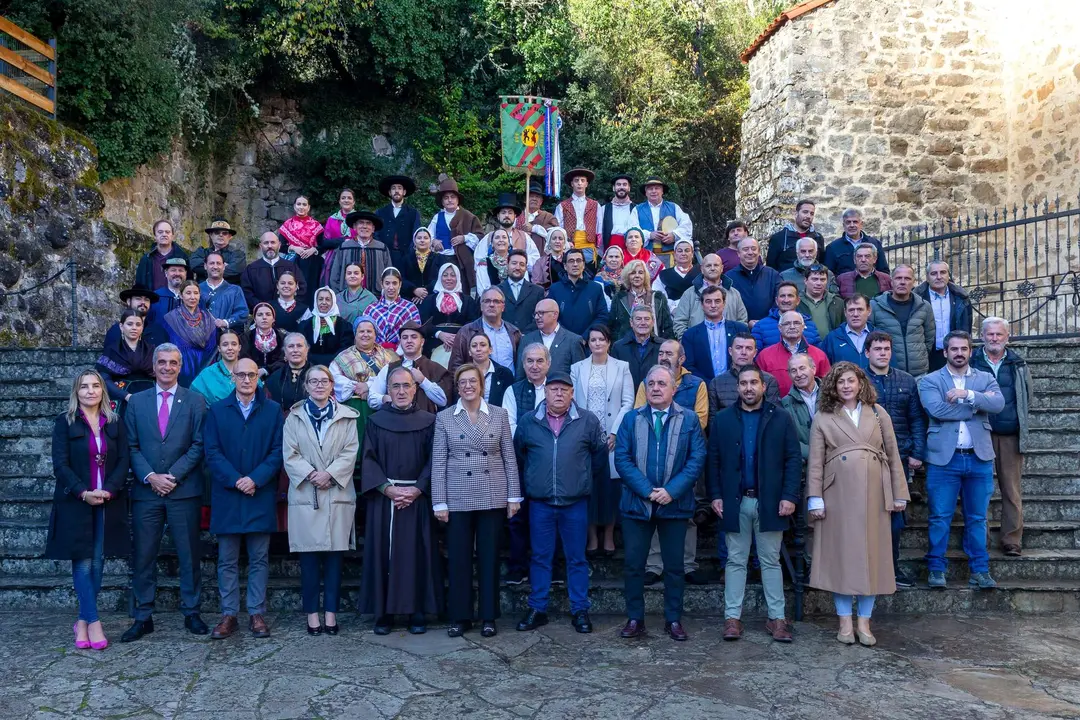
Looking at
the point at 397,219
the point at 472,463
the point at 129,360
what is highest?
the point at 397,219

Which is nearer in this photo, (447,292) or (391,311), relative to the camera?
(391,311)

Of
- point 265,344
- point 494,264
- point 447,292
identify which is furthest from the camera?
point 494,264

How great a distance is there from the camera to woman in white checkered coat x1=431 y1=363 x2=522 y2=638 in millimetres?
5727

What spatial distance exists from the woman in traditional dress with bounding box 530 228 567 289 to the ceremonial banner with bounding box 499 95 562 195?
358 centimetres

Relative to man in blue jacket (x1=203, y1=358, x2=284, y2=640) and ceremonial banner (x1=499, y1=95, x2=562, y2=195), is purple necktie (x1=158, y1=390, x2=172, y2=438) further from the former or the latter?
ceremonial banner (x1=499, y1=95, x2=562, y2=195)

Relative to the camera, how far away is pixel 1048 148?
1226 centimetres

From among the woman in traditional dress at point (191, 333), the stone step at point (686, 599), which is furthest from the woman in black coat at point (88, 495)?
the woman in traditional dress at point (191, 333)

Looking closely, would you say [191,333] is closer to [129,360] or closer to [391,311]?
[129,360]

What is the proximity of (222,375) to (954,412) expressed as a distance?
503 cm

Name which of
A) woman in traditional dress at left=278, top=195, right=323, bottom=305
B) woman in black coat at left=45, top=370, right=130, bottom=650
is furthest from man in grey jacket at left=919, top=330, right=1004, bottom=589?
woman in traditional dress at left=278, top=195, right=323, bottom=305

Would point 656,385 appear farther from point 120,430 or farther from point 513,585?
point 120,430

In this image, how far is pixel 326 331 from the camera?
7363 millimetres

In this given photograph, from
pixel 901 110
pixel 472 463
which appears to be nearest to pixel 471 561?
pixel 472 463

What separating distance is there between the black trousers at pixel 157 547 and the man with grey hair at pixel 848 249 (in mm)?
6167
